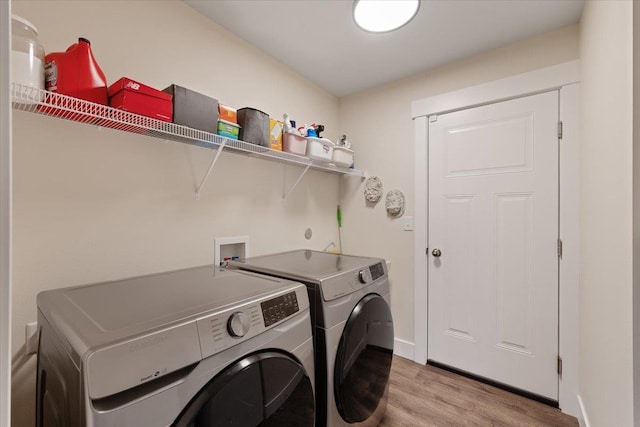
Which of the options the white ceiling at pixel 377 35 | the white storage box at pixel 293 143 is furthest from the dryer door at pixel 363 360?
the white ceiling at pixel 377 35

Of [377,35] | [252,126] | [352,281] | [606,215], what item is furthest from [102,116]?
[606,215]

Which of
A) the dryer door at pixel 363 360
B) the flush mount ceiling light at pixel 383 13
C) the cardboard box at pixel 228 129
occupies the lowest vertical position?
the dryer door at pixel 363 360

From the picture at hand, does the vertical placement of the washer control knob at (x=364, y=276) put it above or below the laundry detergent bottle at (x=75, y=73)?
below

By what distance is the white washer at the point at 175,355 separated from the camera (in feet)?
2.01

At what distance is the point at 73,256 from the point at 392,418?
6.07 ft

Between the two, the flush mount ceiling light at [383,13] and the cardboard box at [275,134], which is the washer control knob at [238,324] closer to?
the cardboard box at [275,134]

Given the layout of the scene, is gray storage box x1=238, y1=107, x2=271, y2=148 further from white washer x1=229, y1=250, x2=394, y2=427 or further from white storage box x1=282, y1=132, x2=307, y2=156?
white washer x1=229, y1=250, x2=394, y2=427

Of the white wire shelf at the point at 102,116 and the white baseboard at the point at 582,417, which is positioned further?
the white baseboard at the point at 582,417

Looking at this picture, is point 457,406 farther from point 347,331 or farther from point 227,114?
point 227,114

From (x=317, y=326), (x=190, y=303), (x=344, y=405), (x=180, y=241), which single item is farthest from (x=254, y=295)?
(x=180, y=241)

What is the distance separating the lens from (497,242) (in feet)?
6.63

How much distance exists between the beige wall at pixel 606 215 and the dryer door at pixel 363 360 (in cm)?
88

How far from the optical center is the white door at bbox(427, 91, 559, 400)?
6.07 ft

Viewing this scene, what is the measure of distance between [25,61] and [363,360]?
1701 millimetres
